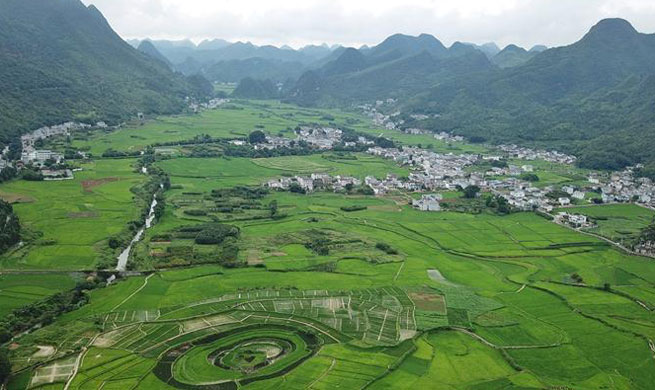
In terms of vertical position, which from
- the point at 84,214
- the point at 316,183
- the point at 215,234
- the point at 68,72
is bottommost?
the point at 215,234

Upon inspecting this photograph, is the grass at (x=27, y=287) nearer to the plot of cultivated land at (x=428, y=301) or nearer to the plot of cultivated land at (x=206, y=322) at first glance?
the plot of cultivated land at (x=206, y=322)

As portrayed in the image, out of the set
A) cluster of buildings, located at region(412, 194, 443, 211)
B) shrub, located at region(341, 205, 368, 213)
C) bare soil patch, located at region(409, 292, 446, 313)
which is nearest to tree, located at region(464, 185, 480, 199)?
cluster of buildings, located at region(412, 194, 443, 211)

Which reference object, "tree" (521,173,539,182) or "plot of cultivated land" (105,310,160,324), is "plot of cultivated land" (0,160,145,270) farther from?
"tree" (521,173,539,182)

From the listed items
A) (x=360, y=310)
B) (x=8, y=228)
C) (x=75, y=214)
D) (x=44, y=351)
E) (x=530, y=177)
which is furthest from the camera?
(x=530, y=177)

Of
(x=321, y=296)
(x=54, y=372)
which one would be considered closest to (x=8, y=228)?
(x=54, y=372)

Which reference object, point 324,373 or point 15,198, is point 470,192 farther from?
point 15,198

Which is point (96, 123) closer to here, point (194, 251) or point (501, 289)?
point (194, 251)

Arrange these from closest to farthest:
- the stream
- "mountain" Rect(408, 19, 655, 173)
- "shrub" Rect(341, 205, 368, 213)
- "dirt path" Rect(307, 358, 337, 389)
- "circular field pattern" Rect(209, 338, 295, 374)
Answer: "dirt path" Rect(307, 358, 337, 389) < "circular field pattern" Rect(209, 338, 295, 374) < the stream < "shrub" Rect(341, 205, 368, 213) < "mountain" Rect(408, 19, 655, 173)
